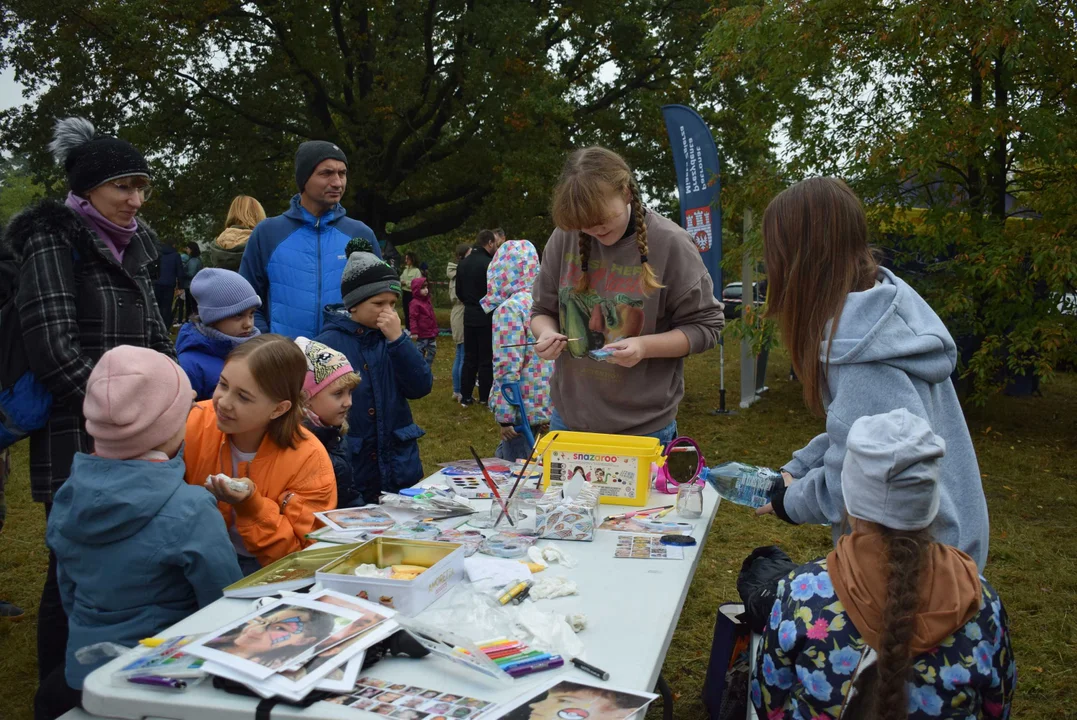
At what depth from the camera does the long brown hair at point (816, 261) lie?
184 centimetres

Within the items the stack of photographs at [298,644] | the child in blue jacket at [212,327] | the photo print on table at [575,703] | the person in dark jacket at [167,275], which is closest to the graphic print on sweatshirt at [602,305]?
the child in blue jacket at [212,327]

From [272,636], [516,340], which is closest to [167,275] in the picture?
[516,340]

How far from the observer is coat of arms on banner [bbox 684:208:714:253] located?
305 inches

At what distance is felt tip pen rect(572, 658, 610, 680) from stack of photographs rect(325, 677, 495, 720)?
204mm

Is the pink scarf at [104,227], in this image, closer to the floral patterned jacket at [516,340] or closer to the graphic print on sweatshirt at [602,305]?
the graphic print on sweatshirt at [602,305]

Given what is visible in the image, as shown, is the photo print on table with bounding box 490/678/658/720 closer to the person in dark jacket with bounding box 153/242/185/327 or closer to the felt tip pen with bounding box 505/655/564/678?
the felt tip pen with bounding box 505/655/564/678

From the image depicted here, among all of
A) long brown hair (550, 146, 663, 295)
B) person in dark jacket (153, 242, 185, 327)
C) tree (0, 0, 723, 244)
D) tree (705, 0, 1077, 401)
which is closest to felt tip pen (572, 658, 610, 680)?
long brown hair (550, 146, 663, 295)

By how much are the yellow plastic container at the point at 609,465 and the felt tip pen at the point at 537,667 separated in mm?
1041

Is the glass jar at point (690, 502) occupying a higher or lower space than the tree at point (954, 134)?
lower

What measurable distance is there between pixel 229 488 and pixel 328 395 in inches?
24.2

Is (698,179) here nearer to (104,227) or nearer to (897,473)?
(104,227)

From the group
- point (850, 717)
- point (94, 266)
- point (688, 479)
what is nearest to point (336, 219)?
point (94, 266)

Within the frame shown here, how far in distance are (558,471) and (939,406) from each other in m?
1.13

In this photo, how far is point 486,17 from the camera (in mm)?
13500
